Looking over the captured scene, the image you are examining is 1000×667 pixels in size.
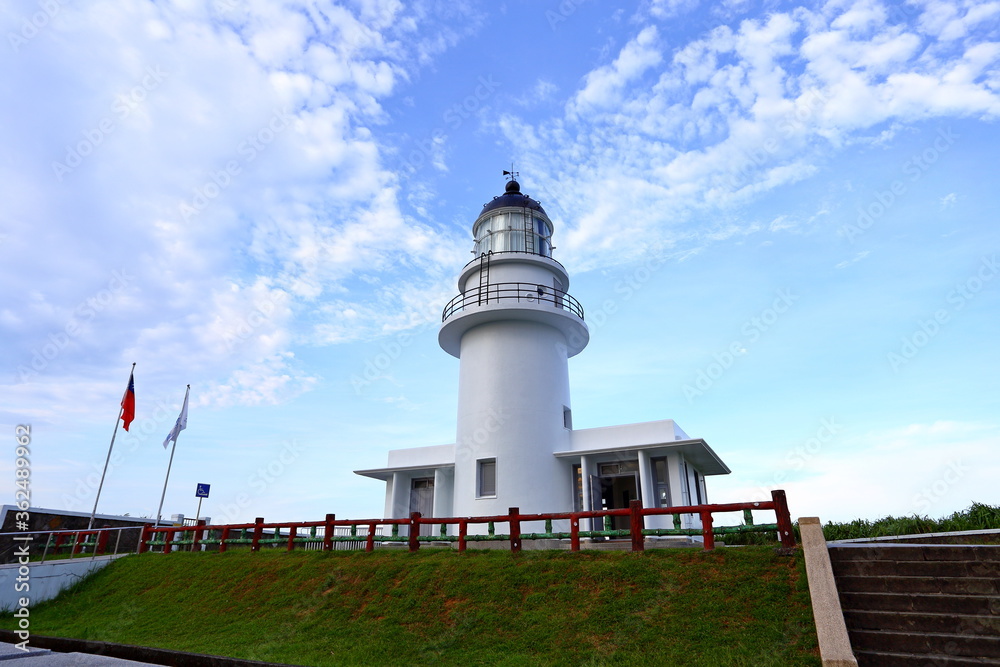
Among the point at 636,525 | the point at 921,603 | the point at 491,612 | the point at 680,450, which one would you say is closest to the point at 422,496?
the point at 680,450

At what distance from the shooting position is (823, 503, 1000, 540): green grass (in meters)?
12.2

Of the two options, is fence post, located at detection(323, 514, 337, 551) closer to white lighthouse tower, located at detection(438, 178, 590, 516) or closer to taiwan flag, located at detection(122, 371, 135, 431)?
white lighthouse tower, located at detection(438, 178, 590, 516)

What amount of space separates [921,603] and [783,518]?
2.53m

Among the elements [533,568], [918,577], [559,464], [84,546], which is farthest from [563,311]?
[84,546]

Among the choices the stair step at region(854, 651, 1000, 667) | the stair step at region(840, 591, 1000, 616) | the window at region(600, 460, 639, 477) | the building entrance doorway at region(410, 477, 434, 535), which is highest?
the window at region(600, 460, 639, 477)

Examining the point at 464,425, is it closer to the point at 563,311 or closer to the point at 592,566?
the point at 563,311

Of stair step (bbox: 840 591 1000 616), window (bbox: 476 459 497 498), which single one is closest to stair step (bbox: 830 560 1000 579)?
stair step (bbox: 840 591 1000 616)

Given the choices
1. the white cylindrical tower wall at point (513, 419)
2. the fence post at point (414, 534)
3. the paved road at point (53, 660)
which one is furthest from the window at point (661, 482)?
the paved road at point (53, 660)

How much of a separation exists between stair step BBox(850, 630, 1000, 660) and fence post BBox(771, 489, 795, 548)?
2.54m

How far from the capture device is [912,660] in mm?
6633

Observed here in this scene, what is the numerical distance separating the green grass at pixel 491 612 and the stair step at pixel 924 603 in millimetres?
626

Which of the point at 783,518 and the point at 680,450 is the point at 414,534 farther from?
the point at 783,518

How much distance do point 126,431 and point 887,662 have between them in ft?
67.5

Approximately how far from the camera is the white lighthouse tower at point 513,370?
17281mm
